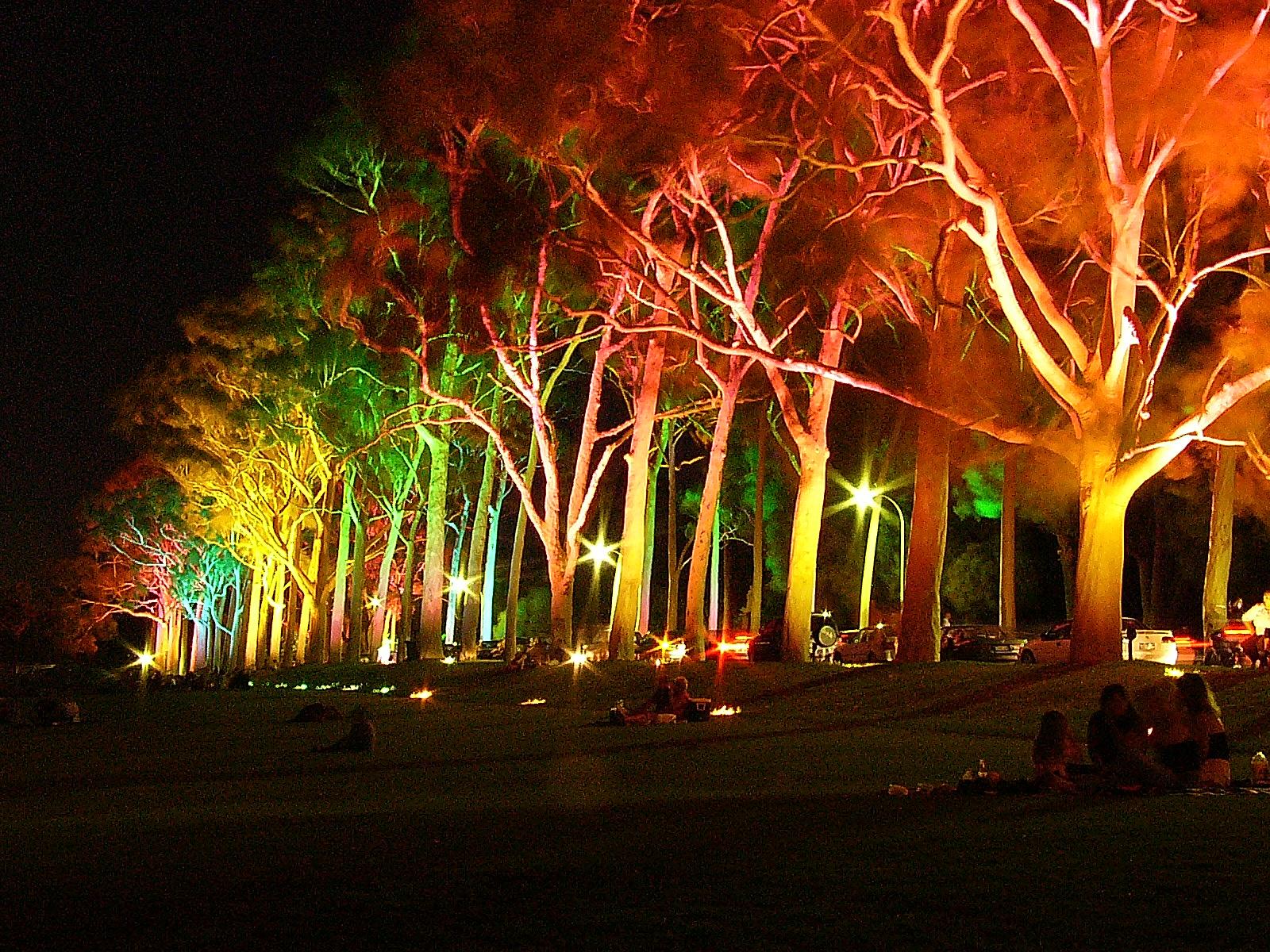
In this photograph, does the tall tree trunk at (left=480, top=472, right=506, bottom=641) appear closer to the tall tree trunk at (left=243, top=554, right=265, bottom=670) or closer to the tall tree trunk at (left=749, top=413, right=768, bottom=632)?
the tall tree trunk at (left=243, top=554, right=265, bottom=670)

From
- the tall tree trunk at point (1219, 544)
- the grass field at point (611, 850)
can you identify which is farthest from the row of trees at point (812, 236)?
the grass field at point (611, 850)

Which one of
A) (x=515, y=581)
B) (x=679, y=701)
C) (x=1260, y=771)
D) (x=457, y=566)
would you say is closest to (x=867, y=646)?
(x=515, y=581)

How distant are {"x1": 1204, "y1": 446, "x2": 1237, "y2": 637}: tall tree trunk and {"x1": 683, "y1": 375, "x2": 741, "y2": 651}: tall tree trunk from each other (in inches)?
511

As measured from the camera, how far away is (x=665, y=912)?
6301 mm

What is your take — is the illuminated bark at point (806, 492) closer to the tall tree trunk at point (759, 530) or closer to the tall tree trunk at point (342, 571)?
the tall tree trunk at point (759, 530)

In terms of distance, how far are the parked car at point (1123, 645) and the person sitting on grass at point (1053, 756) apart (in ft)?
79.5

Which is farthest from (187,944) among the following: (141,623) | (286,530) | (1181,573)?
(141,623)

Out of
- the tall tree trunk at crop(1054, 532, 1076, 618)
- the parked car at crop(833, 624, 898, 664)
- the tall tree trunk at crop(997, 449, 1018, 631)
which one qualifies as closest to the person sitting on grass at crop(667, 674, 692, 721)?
the tall tree trunk at crop(997, 449, 1018, 631)

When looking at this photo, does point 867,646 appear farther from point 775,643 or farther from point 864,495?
point 864,495

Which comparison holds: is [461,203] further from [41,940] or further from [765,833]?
[41,940]

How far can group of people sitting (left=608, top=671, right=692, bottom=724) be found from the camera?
812 inches

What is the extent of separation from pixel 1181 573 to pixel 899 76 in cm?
3615

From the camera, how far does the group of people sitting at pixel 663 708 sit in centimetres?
2062

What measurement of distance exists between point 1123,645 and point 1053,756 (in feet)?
90.1
